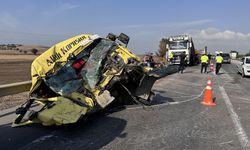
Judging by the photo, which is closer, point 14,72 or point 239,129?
point 239,129

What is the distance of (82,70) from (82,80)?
1.43 ft

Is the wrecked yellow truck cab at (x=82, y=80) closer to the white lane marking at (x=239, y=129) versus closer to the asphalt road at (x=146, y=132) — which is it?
the asphalt road at (x=146, y=132)

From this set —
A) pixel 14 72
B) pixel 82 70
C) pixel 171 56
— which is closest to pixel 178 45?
pixel 171 56

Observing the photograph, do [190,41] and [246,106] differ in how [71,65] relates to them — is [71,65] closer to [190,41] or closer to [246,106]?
[246,106]

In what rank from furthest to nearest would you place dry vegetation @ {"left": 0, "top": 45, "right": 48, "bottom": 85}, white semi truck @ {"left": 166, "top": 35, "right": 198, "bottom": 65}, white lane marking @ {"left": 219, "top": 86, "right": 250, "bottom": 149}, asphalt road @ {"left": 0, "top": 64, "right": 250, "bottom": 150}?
white semi truck @ {"left": 166, "top": 35, "right": 198, "bottom": 65} → dry vegetation @ {"left": 0, "top": 45, "right": 48, "bottom": 85} → white lane marking @ {"left": 219, "top": 86, "right": 250, "bottom": 149} → asphalt road @ {"left": 0, "top": 64, "right": 250, "bottom": 150}

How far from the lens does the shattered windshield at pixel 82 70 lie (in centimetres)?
703

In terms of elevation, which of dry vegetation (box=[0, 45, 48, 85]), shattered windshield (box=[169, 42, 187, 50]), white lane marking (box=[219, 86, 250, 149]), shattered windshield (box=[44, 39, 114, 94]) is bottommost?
dry vegetation (box=[0, 45, 48, 85])

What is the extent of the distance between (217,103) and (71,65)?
4998 millimetres

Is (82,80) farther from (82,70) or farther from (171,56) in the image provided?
(171,56)

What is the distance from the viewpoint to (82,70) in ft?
25.8

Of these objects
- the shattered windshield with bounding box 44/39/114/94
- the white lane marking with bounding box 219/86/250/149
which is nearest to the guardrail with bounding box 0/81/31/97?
the shattered windshield with bounding box 44/39/114/94

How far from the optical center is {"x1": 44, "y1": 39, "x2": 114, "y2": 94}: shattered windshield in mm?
7029

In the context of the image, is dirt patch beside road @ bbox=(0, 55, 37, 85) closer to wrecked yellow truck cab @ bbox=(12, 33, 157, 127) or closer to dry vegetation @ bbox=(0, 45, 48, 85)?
dry vegetation @ bbox=(0, 45, 48, 85)

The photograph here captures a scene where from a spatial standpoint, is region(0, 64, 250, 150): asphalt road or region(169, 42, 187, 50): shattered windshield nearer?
region(0, 64, 250, 150): asphalt road
